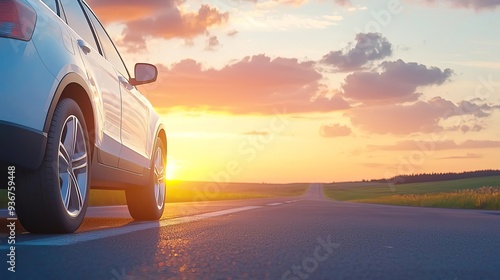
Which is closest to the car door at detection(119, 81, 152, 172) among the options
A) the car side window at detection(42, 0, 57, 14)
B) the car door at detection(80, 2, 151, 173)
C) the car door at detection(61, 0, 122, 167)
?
the car door at detection(80, 2, 151, 173)

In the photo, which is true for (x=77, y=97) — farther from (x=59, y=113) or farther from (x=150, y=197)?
(x=150, y=197)

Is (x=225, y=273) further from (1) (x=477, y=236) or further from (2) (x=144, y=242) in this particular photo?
(1) (x=477, y=236)

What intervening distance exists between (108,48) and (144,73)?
2.38 ft

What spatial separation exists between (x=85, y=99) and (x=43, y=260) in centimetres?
237

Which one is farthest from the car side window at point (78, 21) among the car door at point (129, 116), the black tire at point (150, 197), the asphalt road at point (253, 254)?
the black tire at point (150, 197)

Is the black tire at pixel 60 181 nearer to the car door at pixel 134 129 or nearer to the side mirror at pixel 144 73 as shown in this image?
the car door at pixel 134 129

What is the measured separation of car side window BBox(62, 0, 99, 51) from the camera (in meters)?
6.15

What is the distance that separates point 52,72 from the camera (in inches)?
193

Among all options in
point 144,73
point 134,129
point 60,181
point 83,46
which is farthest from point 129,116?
point 60,181

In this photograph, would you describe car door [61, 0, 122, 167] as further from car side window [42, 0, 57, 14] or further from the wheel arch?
car side window [42, 0, 57, 14]

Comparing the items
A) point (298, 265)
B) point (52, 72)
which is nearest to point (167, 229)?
point (52, 72)

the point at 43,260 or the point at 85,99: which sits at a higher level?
the point at 85,99

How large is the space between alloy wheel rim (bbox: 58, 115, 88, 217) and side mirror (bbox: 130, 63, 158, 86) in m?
2.43

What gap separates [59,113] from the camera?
16.6 ft
